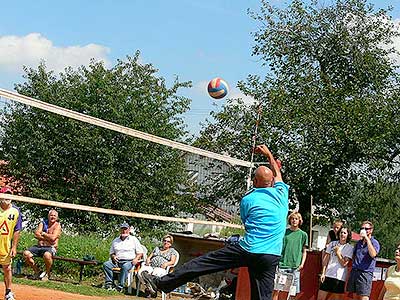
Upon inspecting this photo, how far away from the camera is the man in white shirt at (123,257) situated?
48.1 feet

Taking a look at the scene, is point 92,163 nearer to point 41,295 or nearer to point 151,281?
point 41,295

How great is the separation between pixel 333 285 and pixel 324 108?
15831 mm

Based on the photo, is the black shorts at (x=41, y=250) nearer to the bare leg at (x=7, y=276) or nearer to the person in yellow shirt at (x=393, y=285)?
the bare leg at (x=7, y=276)

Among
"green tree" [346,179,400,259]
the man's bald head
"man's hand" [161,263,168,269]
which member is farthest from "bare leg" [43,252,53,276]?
"green tree" [346,179,400,259]

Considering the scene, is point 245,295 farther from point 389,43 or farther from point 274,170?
point 389,43

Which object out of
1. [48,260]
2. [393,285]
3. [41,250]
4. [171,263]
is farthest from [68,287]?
[393,285]

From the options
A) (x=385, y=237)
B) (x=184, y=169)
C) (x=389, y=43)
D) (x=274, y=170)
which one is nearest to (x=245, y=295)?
(x=274, y=170)

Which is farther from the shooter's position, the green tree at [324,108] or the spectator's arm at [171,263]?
the green tree at [324,108]

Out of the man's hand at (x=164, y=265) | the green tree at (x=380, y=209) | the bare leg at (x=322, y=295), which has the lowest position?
the bare leg at (x=322, y=295)

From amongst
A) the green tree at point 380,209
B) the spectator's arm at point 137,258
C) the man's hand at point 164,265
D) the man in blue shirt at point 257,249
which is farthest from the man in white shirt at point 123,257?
the green tree at point 380,209

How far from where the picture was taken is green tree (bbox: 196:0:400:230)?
1094 inches

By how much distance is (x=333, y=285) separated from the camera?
1274cm

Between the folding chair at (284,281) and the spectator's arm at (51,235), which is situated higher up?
the spectator's arm at (51,235)

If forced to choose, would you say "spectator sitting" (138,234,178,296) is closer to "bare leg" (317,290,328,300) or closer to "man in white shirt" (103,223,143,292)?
"man in white shirt" (103,223,143,292)
